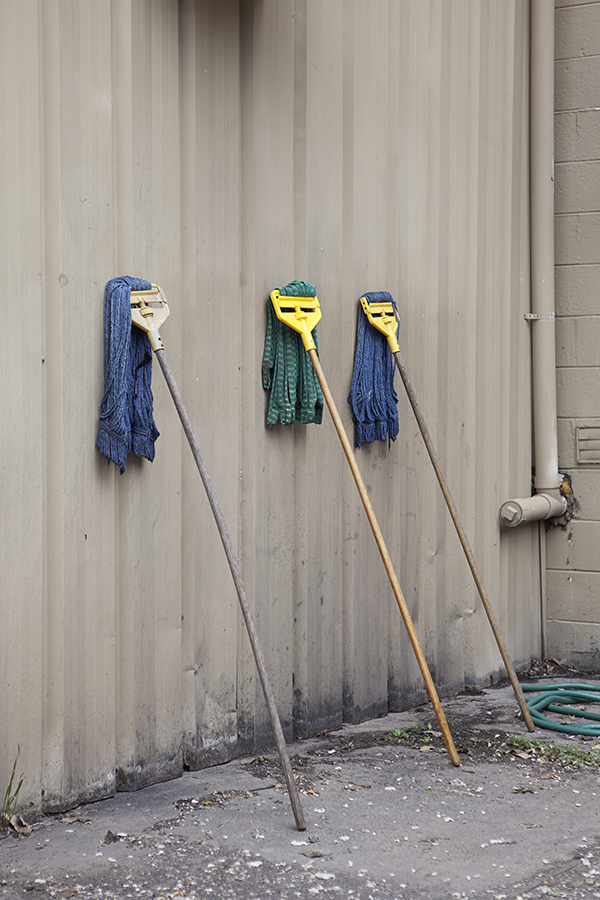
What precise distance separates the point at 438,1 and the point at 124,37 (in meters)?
2.13

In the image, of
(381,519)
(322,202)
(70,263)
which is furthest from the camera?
(381,519)

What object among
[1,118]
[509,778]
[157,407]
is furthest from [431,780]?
[1,118]

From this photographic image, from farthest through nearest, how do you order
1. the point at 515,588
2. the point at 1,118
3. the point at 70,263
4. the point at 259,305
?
the point at 515,588
the point at 259,305
the point at 70,263
the point at 1,118

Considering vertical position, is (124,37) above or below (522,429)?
above

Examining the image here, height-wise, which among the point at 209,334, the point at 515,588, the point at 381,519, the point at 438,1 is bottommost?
the point at 515,588

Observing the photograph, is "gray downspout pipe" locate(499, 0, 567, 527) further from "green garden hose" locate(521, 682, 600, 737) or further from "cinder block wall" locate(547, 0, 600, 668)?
"green garden hose" locate(521, 682, 600, 737)

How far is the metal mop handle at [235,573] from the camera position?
294 cm

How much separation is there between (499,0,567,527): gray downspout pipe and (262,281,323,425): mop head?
2.07m

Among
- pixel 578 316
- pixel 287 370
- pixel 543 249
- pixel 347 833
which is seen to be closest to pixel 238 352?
pixel 287 370

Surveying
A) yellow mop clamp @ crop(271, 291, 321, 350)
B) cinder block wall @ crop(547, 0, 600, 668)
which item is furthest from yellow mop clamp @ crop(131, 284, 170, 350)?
cinder block wall @ crop(547, 0, 600, 668)

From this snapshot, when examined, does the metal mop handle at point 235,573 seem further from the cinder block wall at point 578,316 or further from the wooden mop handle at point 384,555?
the cinder block wall at point 578,316

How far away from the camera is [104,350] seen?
3.16 m

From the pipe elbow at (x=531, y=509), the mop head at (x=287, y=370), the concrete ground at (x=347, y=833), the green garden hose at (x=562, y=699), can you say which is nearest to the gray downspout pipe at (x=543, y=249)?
the pipe elbow at (x=531, y=509)

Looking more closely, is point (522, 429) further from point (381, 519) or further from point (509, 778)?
point (509, 778)
